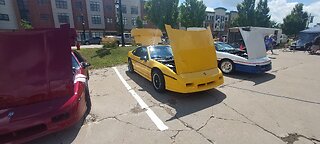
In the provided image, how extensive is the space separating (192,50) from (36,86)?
338cm

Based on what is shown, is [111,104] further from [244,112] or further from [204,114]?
[244,112]

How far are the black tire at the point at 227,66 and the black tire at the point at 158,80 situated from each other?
3429 mm

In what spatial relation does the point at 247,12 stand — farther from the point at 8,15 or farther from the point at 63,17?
the point at 8,15

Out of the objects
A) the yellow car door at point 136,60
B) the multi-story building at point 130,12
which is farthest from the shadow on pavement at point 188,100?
the multi-story building at point 130,12

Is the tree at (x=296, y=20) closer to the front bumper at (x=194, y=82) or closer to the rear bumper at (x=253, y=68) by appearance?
the rear bumper at (x=253, y=68)

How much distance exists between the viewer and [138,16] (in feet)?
152

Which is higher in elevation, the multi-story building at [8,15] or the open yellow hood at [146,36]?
the multi-story building at [8,15]

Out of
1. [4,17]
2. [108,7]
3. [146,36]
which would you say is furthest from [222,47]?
[108,7]

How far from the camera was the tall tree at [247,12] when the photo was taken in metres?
28.7

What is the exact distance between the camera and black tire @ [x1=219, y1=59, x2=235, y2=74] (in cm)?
686

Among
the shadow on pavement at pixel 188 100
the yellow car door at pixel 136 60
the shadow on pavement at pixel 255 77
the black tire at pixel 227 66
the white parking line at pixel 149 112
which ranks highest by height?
the yellow car door at pixel 136 60

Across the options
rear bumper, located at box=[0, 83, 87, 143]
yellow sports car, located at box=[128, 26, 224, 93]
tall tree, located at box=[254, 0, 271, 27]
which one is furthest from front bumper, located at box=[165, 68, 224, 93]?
tall tree, located at box=[254, 0, 271, 27]

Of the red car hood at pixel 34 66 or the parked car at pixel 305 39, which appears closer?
the red car hood at pixel 34 66

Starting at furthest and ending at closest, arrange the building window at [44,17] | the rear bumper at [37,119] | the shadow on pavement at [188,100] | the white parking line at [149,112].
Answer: the building window at [44,17], the shadow on pavement at [188,100], the white parking line at [149,112], the rear bumper at [37,119]
